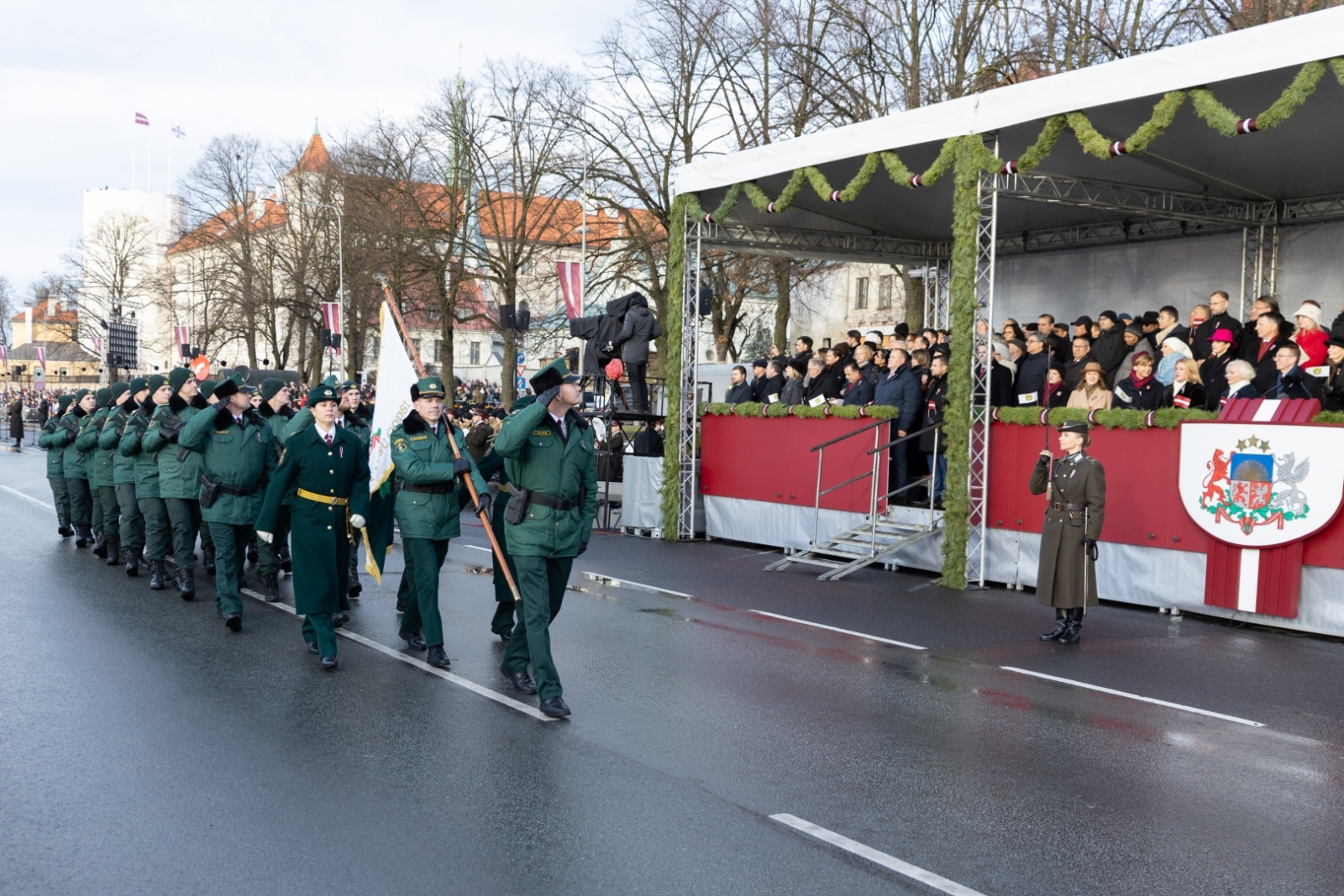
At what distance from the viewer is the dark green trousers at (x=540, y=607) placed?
7.29 m

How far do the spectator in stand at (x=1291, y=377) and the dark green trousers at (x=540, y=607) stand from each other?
7453mm

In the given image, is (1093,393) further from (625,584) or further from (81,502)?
(81,502)

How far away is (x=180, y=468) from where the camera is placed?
11273 mm

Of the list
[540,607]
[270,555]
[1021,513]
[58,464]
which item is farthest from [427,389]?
[58,464]

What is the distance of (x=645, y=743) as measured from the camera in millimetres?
6758

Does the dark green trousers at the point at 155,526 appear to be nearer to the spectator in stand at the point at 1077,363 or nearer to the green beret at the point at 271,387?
the green beret at the point at 271,387

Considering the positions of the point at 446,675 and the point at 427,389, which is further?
the point at 427,389

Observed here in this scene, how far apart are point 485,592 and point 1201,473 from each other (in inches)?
274

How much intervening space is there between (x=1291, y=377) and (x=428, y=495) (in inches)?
315

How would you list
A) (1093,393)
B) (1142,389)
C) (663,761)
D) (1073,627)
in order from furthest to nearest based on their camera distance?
(1093,393)
(1142,389)
(1073,627)
(663,761)

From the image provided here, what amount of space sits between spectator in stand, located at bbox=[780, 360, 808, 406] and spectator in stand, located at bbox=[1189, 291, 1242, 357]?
5080 mm

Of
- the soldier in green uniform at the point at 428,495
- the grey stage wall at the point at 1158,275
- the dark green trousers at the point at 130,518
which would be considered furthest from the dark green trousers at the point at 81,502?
the grey stage wall at the point at 1158,275

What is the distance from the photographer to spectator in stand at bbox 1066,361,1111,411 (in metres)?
12.8

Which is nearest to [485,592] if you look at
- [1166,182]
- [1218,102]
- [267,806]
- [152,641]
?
[152,641]
